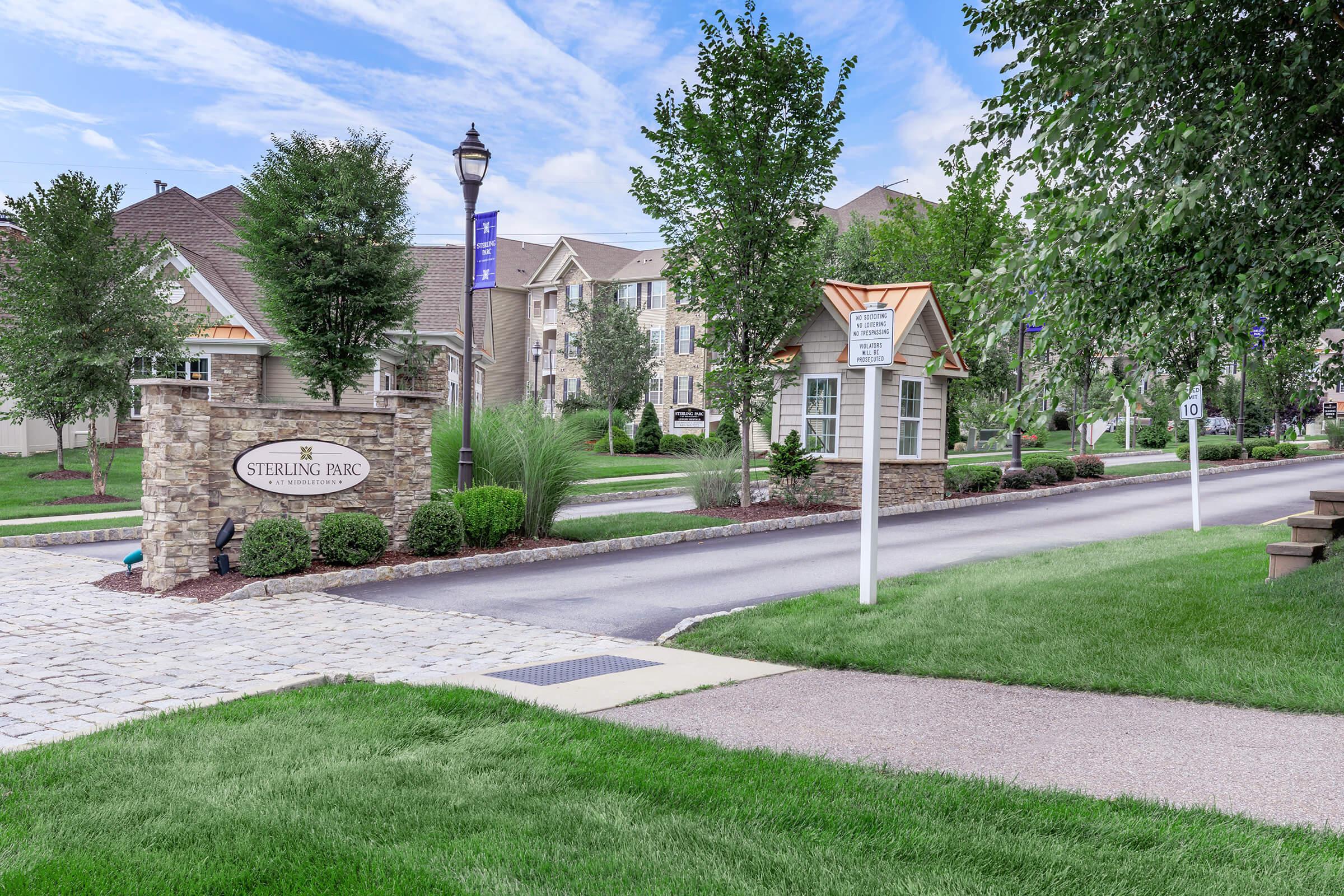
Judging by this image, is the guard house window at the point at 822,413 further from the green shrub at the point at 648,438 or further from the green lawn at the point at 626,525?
the green shrub at the point at 648,438

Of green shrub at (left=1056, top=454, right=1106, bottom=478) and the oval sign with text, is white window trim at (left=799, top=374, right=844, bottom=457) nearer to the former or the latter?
green shrub at (left=1056, top=454, right=1106, bottom=478)

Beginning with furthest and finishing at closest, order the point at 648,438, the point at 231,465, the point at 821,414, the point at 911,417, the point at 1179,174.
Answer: the point at 648,438 < the point at 911,417 < the point at 821,414 < the point at 231,465 < the point at 1179,174

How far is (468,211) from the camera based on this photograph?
51.2 feet

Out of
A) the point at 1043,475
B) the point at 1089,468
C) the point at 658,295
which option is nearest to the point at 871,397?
the point at 1043,475

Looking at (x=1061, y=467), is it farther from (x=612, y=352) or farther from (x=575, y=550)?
(x=612, y=352)

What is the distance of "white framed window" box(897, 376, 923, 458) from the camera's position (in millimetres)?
22188

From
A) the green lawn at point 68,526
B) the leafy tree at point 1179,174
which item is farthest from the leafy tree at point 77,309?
the leafy tree at point 1179,174

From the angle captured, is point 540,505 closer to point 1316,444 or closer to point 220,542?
point 220,542

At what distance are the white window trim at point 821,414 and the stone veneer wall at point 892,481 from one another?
25 cm

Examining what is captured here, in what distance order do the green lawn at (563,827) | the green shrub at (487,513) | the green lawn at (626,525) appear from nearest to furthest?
the green lawn at (563,827) → the green shrub at (487,513) → the green lawn at (626,525)

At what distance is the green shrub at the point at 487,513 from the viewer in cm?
1446

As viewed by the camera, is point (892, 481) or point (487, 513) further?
point (892, 481)

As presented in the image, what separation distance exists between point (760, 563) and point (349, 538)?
557 centimetres

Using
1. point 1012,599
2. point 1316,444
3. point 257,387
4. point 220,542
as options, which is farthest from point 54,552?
point 1316,444
